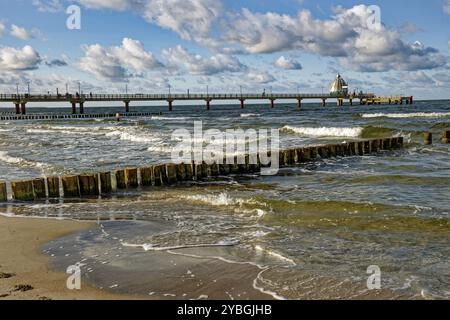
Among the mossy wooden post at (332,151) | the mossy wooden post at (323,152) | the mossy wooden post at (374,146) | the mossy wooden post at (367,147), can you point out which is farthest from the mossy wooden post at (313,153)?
the mossy wooden post at (374,146)

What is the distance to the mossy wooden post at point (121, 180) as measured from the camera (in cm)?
1706

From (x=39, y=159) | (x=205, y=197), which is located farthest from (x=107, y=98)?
(x=205, y=197)

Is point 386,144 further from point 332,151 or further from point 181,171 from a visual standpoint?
point 181,171

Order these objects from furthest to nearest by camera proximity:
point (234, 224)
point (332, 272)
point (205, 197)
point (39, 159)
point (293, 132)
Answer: point (293, 132) → point (39, 159) → point (205, 197) → point (234, 224) → point (332, 272)

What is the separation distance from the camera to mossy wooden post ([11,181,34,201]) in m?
15.1

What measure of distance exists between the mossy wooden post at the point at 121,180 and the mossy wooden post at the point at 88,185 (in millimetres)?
900

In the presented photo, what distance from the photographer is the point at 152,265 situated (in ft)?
28.2

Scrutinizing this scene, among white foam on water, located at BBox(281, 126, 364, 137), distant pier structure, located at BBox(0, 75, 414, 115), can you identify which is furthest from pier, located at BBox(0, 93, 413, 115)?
white foam on water, located at BBox(281, 126, 364, 137)

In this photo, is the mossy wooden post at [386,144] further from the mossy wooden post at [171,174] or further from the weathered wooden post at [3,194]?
the weathered wooden post at [3,194]

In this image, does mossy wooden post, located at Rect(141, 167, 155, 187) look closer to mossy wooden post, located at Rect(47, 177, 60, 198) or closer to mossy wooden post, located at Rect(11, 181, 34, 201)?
mossy wooden post, located at Rect(47, 177, 60, 198)

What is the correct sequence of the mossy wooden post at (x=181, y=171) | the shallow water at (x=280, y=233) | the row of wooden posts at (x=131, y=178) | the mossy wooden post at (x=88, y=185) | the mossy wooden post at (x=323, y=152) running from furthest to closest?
the mossy wooden post at (x=323, y=152) → the mossy wooden post at (x=181, y=171) → the mossy wooden post at (x=88, y=185) → the row of wooden posts at (x=131, y=178) → the shallow water at (x=280, y=233)

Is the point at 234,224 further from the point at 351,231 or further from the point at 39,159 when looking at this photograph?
the point at 39,159
